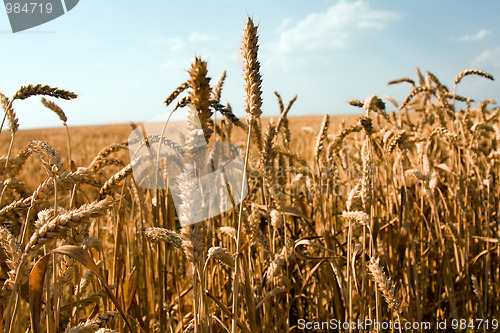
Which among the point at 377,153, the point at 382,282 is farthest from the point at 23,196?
the point at 377,153

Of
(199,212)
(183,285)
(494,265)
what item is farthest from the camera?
(494,265)

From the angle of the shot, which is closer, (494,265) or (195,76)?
(195,76)

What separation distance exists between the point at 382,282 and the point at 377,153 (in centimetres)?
137

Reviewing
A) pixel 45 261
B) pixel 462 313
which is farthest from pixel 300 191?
pixel 45 261

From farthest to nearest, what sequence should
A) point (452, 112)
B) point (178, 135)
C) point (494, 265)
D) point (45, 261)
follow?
point (452, 112) → point (494, 265) → point (178, 135) → point (45, 261)

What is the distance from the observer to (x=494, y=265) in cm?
220

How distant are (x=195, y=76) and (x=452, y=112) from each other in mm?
2237

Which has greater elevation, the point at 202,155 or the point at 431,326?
the point at 202,155

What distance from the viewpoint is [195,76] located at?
67cm

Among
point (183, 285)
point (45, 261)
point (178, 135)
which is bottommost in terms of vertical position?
point (183, 285)

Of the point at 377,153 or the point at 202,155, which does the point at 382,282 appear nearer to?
the point at 202,155

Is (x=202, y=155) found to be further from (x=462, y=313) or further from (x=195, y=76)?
(x=462, y=313)

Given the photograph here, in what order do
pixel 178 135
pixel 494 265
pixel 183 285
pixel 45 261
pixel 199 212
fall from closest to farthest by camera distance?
pixel 199 212 → pixel 45 261 → pixel 178 135 → pixel 183 285 → pixel 494 265

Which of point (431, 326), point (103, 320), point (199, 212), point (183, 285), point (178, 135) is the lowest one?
point (431, 326)
